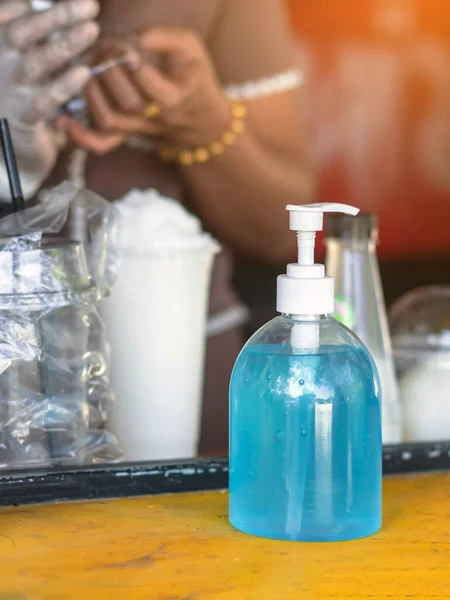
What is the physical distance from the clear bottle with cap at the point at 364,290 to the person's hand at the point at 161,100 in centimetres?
30

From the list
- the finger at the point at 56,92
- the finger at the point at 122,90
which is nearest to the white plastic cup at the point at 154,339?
the finger at the point at 56,92

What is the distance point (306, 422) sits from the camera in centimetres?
56

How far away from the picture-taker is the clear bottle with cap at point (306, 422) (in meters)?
0.56

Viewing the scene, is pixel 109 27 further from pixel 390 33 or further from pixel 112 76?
pixel 390 33

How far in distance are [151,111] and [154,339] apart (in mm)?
343

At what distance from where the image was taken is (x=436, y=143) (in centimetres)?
123

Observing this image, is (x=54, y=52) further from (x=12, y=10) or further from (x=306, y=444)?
(x=306, y=444)

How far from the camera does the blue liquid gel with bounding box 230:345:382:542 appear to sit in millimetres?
559

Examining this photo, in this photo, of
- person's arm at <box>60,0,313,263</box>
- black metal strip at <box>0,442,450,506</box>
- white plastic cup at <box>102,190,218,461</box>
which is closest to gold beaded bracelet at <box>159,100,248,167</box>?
person's arm at <box>60,0,313,263</box>

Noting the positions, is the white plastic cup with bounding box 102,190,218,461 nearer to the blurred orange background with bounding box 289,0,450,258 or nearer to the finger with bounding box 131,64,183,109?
the finger with bounding box 131,64,183,109

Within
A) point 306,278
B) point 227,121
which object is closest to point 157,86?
point 227,121

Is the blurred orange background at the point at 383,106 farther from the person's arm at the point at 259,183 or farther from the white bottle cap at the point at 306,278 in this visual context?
the white bottle cap at the point at 306,278

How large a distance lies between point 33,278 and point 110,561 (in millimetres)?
208

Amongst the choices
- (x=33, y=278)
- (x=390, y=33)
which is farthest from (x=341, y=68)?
(x=33, y=278)
